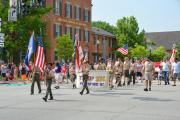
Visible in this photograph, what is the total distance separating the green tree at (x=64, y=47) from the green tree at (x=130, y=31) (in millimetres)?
28545

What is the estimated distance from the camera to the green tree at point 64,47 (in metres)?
51.6

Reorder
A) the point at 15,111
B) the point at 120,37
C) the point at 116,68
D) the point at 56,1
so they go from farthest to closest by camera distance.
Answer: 1. the point at 120,37
2. the point at 56,1
3. the point at 116,68
4. the point at 15,111

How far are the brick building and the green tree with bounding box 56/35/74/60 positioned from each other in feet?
6.16

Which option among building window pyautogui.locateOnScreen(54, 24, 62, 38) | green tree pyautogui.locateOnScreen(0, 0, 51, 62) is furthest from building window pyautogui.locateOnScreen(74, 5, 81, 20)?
green tree pyautogui.locateOnScreen(0, 0, 51, 62)

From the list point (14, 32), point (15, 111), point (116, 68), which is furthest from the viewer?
point (14, 32)

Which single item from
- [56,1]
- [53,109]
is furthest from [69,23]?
[53,109]

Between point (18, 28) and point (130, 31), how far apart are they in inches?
1630

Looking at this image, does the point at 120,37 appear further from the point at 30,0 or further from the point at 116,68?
the point at 116,68

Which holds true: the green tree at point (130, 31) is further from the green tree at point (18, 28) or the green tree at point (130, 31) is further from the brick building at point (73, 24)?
the green tree at point (18, 28)

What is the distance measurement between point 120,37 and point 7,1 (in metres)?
37.8

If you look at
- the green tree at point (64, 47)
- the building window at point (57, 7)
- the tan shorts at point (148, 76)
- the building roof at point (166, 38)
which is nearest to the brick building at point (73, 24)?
the building window at point (57, 7)

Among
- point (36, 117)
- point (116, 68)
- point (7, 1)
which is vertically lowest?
point (36, 117)

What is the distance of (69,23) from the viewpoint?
58.6m

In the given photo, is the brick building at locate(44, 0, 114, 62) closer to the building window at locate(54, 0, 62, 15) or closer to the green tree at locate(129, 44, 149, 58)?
the building window at locate(54, 0, 62, 15)
